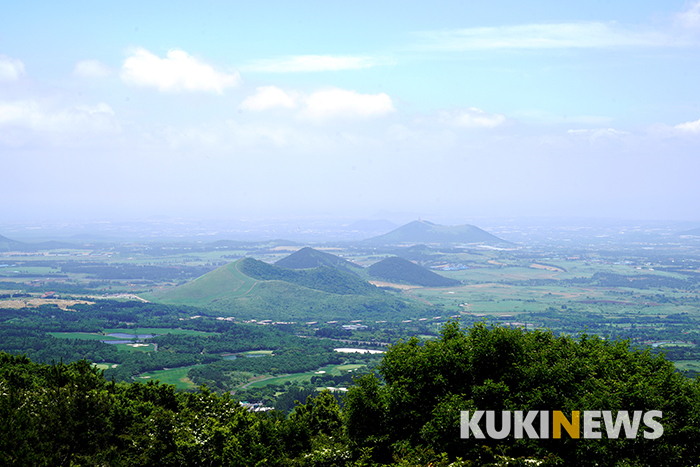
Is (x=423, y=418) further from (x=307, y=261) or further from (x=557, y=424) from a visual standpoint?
(x=307, y=261)

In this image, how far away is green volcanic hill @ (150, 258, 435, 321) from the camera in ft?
445

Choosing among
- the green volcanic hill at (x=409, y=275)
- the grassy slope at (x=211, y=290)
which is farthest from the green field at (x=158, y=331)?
the green volcanic hill at (x=409, y=275)

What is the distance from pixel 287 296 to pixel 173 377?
7649 cm

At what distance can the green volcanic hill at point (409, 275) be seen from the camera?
7239 inches

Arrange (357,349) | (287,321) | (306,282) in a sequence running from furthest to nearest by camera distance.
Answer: (306,282), (287,321), (357,349)

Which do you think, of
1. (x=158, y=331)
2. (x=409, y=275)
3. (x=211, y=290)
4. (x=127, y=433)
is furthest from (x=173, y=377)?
(x=409, y=275)

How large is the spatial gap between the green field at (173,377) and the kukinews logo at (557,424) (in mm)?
52103

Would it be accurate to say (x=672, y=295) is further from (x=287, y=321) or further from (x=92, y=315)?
(x=92, y=315)

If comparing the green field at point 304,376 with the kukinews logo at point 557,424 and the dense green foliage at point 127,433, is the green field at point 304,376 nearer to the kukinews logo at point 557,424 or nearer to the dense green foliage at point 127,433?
the dense green foliage at point 127,433

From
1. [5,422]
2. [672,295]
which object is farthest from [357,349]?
[672,295]

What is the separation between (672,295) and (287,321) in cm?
11561

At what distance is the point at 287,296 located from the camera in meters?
146

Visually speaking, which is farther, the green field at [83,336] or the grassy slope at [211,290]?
the grassy slope at [211,290]

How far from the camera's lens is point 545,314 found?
424 feet
